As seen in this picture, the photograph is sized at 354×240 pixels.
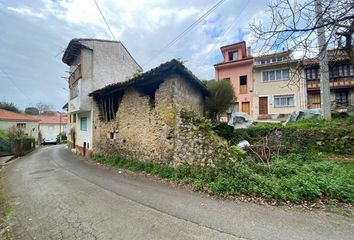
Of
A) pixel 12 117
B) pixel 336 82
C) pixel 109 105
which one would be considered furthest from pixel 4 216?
pixel 12 117

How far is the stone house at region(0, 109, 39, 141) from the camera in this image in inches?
1254

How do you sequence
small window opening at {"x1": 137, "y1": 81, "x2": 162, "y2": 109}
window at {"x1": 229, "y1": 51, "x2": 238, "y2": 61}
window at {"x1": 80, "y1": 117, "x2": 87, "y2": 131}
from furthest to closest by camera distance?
1. window at {"x1": 229, "y1": 51, "x2": 238, "y2": 61}
2. window at {"x1": 80, "y1": 117, "x2": 87, "y2": 131}
3. small window opening at {"x1": 137, "y1": 81, "x2": 162, "y2": 109}

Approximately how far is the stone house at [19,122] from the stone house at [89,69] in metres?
22.2

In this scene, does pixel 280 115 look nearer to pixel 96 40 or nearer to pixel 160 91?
pixel 160 91

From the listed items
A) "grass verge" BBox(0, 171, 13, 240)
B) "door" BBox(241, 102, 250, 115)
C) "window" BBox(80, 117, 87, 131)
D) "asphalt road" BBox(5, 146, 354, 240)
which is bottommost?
"grass verge" BBox(0, 171, 13, 240)

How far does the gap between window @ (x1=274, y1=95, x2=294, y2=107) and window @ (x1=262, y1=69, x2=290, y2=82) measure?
2.10m

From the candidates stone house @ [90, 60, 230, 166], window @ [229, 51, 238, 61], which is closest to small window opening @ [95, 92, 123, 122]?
stone house @ [90, 60, 230, 166]

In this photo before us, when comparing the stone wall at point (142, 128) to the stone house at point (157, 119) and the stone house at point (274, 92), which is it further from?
the stone house at point (274, 92)

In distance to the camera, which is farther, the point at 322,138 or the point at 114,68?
the point at 114,68

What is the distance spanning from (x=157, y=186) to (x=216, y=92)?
30.5 feet

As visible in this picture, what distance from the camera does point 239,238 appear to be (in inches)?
138

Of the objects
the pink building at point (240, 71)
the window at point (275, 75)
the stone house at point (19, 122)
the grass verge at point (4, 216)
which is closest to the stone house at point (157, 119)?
the grass verge at point (4, 216)

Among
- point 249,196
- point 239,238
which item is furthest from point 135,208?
point 249,196

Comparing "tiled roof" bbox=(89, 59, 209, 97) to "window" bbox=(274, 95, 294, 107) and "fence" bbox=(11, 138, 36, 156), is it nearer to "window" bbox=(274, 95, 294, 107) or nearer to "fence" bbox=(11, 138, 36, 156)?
"fence" bbox=(11, 138, 36, 156)
